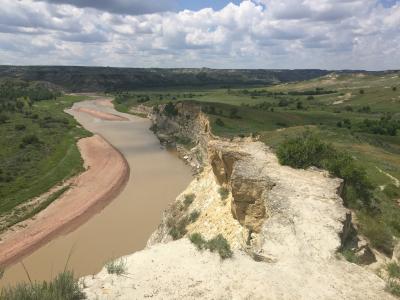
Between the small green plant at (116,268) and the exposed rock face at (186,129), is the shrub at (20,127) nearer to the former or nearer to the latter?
the exposed rock face at (186,129)

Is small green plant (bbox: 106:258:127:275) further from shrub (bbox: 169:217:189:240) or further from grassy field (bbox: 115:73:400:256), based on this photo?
grassy field (bbox: 115:73:400:256)

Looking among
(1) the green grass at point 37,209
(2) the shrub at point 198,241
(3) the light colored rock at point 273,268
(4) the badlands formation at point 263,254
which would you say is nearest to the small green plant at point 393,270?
(4) the badlands formation at point 263,254

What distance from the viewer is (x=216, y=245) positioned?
39.8 ft

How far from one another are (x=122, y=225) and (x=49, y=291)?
2539 centimetres

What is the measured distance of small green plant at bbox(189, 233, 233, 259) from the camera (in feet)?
Result: 38.2

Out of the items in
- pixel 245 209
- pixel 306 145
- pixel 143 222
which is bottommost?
pixel 143 222

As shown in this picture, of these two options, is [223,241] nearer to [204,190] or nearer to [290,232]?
[290,232]

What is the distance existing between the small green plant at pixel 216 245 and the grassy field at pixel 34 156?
28.4 m

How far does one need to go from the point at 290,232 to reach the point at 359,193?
25.0ft

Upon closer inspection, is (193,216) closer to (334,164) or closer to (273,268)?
(334,164)

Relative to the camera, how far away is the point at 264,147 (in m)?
23.7

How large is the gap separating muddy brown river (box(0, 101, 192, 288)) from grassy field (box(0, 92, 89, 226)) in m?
8.13

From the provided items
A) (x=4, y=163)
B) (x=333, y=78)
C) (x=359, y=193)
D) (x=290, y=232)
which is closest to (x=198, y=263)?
(x=290, y=232)

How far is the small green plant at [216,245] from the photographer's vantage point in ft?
38.2
